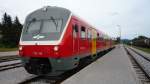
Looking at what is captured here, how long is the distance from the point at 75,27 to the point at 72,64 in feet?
5.82

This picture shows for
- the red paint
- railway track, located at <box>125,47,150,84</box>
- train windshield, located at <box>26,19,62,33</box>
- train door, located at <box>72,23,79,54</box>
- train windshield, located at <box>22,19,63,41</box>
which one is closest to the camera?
the red paint

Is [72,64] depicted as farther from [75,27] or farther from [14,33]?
[14,33]

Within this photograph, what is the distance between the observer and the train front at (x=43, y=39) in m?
9.43

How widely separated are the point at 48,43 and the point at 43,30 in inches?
33.7

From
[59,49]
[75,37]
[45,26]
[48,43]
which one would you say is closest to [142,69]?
[75,37]

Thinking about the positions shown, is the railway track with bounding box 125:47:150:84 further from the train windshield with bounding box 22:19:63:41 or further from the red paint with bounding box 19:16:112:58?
the train windshield with bounding box 22:19:63:41

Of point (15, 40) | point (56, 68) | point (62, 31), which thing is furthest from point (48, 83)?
point (15, 40)

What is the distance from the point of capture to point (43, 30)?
1009 cm

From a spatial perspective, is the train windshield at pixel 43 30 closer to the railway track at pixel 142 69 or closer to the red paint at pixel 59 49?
the red paint at pixel 59 49

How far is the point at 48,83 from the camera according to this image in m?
9.47

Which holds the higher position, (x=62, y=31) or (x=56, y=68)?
(x=62, y=31)

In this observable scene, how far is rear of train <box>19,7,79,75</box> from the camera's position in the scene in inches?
370

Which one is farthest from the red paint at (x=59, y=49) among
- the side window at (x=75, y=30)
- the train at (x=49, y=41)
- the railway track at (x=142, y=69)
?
the railway track at (x=142, y=69)

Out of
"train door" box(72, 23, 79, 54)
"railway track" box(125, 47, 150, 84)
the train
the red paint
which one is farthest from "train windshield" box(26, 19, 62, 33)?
"railway track" box(125, 47, 150, 84)
